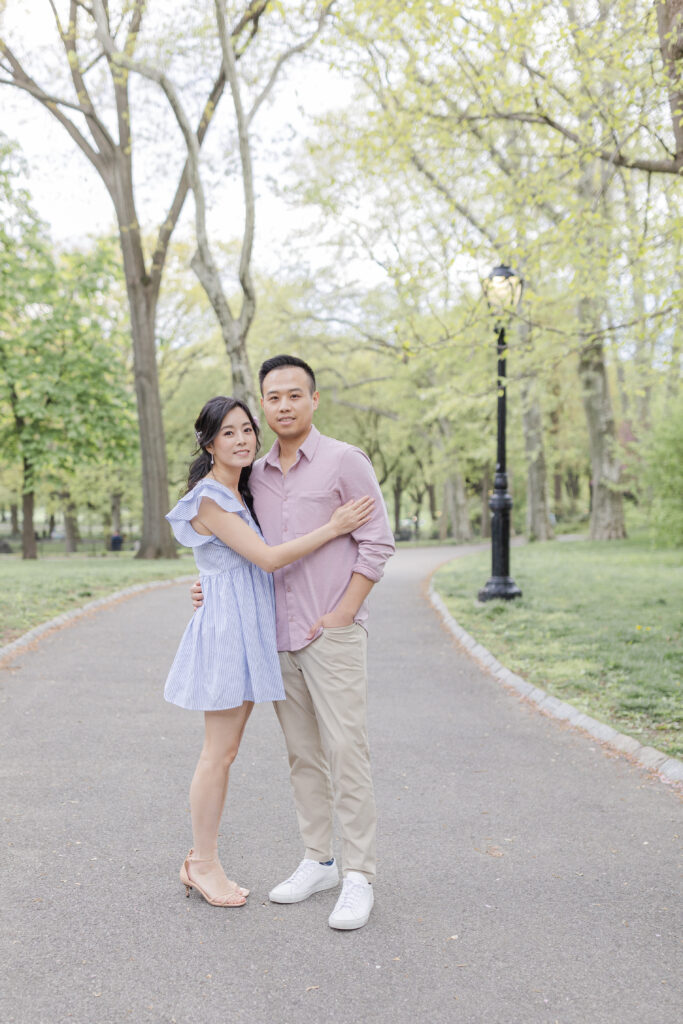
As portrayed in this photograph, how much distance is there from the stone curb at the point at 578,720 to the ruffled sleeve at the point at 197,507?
3.21m

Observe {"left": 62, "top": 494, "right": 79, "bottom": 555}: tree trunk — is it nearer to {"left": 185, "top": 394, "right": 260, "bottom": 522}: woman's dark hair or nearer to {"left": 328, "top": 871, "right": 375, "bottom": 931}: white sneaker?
{"left": 185, "top": 394, "right": 260, "bottom": 522}: woman's dark hair

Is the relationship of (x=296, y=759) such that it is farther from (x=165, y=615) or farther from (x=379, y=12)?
(x=379, y=12)

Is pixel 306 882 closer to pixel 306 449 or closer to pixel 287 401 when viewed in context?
pixel 306 449

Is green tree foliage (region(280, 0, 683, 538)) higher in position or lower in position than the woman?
higher

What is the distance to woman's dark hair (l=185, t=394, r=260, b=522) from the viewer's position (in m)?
3.60

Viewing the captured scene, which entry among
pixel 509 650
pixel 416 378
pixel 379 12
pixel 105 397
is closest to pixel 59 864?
pixel 509 650

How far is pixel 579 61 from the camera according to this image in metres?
10.2

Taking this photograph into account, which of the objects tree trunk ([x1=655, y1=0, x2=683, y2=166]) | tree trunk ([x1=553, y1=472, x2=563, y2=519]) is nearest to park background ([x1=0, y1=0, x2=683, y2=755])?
tree trunk ([x1=655, y1=0, x2=683, y2=166])

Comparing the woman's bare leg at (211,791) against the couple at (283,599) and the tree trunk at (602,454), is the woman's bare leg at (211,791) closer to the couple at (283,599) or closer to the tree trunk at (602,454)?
the couple at (283,599)

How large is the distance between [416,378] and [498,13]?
27.7m

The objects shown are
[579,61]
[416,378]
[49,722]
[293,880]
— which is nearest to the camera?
[293,880]

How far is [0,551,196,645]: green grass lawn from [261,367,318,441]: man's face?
21.9ft

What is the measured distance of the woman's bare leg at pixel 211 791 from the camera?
361 cm

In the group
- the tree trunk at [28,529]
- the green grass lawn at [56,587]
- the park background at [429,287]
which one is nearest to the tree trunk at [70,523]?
the park background at [429,287]
